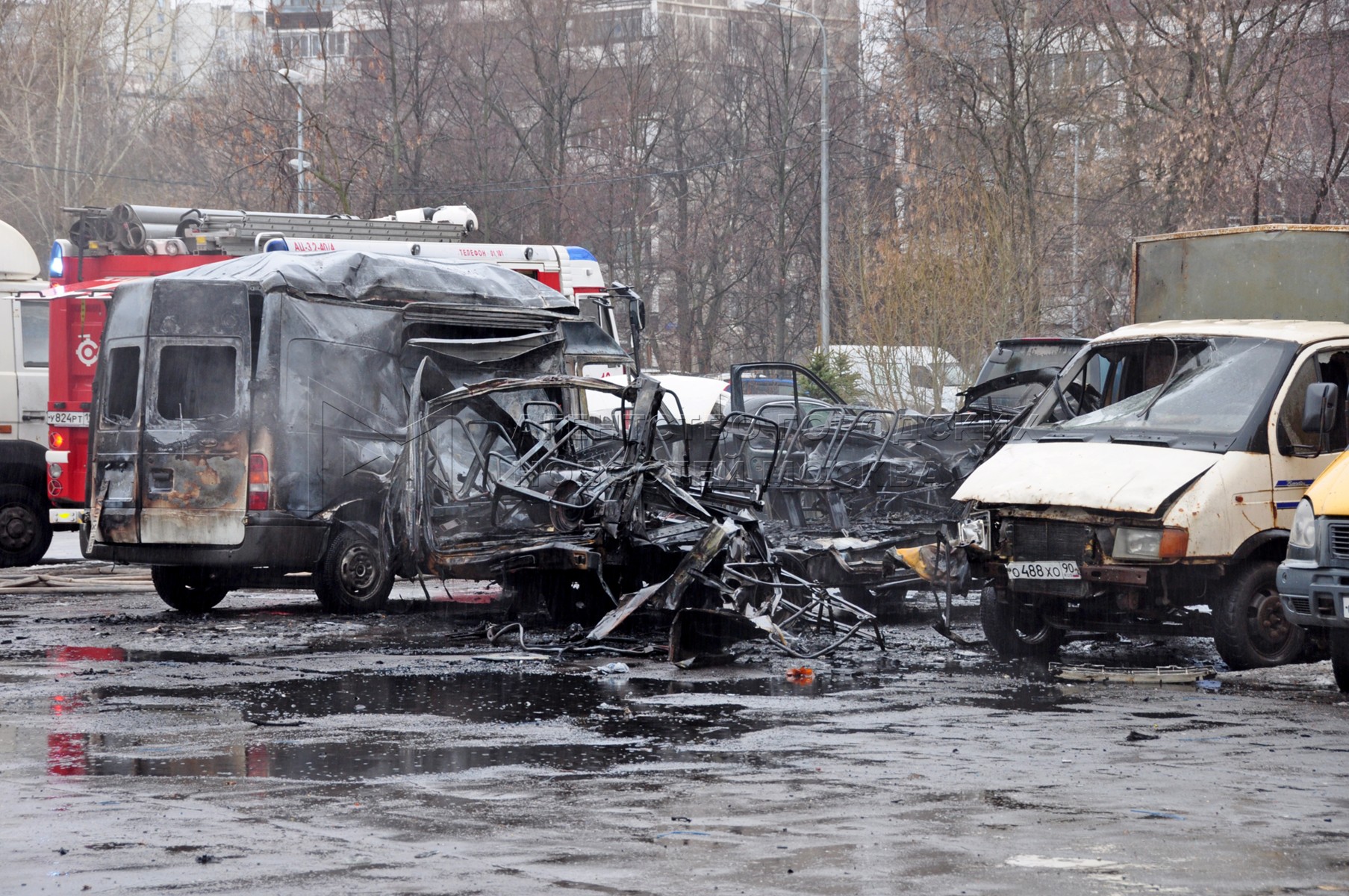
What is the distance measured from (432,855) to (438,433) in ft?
23.0

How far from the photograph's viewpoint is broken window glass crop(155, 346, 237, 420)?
1220 centimetres

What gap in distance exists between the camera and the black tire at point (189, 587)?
12.9 metres

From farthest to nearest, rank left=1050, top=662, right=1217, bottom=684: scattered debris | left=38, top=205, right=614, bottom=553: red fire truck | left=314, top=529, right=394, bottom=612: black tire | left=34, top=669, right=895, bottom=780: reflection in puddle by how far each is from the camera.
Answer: left=38, top=205, right=614, bottom=553: red fire truck → left=314, top=529, right=394, bottom=612: black tire → left=1050, top=662, right=1217, bottom=684: scattered debris → left=34, top=669, right=895, bottom=780: reflection in puddle

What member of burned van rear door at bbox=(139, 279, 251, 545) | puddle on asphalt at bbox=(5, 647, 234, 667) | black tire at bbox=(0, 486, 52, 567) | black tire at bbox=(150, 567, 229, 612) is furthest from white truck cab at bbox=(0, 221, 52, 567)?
puddle on asphalt at bbox=(5, 647, 234, 667)

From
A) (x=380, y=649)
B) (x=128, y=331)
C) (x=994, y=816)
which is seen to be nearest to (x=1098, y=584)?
(x=994, y=816)

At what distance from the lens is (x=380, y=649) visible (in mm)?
10625

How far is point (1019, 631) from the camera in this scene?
10.3m

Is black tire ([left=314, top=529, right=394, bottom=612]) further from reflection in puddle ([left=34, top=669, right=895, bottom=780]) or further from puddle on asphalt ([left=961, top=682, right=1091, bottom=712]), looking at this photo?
puddle on asphalt ([left=961, top=682, right=1091, bottom=712])

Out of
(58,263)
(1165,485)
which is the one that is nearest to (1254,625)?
(1165,485)

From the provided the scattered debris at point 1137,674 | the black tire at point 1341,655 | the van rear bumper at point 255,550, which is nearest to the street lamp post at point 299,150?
the van rear bumper at point 255,550

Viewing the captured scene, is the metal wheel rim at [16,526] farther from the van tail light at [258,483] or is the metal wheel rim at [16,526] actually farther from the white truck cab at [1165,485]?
the white truck cab at [1165,485]

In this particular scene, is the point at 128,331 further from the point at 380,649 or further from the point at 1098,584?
the point at 1098,584

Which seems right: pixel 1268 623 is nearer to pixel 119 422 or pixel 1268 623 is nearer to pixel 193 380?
pixel 193 380

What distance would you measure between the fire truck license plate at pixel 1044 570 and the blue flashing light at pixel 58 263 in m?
12.3
